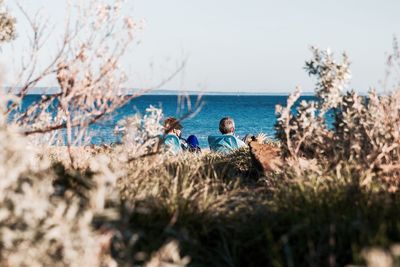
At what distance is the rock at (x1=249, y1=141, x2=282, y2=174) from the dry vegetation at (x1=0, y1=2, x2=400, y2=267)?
11 centimetres

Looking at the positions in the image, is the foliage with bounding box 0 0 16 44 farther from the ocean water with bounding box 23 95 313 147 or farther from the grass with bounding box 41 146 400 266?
the grass with bounding box 41 146 400 266

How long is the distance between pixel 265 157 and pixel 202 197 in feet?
6.94

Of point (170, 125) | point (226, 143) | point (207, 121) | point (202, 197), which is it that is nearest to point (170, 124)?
point (170, 125)

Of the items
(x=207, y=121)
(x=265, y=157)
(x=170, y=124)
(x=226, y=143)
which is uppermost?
(x=170, y=124)

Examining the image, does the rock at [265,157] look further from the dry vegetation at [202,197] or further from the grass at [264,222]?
the grass at [264,222]

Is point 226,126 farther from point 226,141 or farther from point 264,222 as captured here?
point 264,222

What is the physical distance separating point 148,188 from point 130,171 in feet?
2.30

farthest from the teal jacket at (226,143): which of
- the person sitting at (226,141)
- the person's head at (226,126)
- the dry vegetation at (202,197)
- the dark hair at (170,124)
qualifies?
the dry vegetation at (202,197)

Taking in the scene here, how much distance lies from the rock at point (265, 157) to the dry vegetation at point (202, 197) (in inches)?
4.5

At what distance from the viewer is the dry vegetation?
333cm

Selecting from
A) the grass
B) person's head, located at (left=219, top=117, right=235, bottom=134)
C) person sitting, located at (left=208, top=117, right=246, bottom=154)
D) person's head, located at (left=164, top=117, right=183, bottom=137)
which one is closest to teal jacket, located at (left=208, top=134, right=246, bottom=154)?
person sitting, located at (left=208, top=117, right=246, bottom=154)

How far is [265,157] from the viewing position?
730 centimetres

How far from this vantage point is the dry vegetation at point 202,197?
333 centimetres

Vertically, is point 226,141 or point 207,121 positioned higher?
point 226,141
